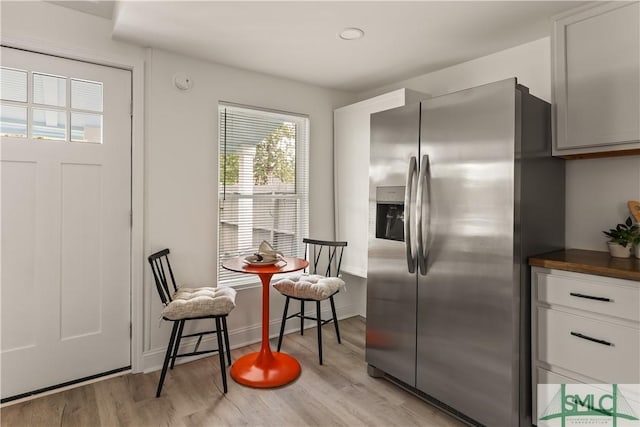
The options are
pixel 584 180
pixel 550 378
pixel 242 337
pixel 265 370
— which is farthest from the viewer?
pixel 242 337

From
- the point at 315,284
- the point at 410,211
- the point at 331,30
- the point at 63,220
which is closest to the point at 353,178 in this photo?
the point at 315,284

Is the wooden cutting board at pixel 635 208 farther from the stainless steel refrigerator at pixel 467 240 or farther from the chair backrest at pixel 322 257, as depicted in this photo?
the chair backrest at pixel 322 257

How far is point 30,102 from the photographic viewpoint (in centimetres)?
230

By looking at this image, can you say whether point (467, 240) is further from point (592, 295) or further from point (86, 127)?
point (86, 127)

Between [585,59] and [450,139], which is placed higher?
[585,59]

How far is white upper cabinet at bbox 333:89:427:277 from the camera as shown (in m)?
3.39

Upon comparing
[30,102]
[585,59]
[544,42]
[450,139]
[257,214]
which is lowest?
[257,214]

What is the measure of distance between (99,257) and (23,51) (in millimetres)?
1371

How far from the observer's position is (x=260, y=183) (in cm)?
335

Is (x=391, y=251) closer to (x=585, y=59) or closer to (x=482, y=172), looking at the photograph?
(x=482, y=172)

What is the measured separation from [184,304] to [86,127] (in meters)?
1.38

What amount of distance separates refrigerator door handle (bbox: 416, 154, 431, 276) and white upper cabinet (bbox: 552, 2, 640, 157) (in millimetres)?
751

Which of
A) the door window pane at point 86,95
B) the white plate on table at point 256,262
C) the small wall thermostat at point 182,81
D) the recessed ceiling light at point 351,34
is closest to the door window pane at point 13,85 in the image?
the door window pane at point 86,95

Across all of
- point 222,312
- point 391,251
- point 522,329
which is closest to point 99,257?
point 222,312
